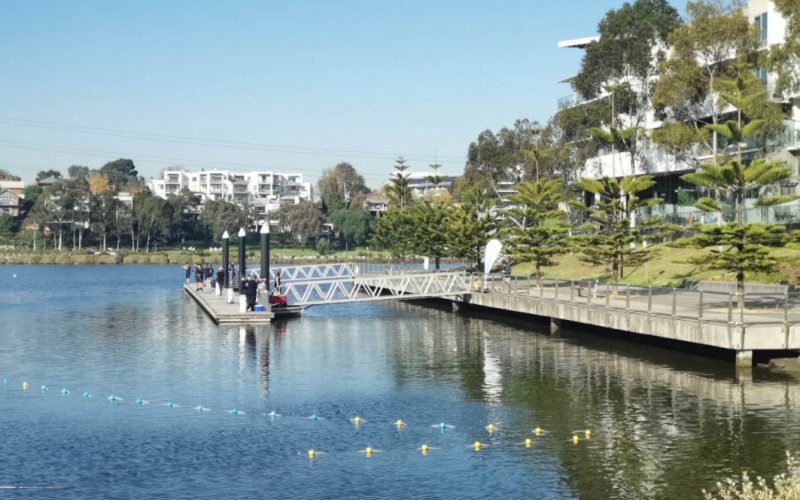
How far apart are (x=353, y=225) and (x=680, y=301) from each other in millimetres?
141799

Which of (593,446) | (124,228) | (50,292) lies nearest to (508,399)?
(593,446)

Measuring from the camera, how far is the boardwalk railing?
34.8 meters

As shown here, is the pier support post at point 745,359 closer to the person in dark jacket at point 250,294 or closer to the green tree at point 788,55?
the green tree at point 788,55

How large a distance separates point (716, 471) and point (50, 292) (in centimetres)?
7722

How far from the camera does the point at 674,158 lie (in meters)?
77.7

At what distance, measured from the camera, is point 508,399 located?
107 feet

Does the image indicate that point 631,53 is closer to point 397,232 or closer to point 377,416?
point 397,232

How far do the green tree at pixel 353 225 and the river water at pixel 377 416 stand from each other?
127 m

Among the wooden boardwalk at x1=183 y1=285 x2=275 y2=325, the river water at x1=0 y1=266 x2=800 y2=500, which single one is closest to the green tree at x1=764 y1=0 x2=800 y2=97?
the river water at x1=0 y1=266 x2=800 y2=500

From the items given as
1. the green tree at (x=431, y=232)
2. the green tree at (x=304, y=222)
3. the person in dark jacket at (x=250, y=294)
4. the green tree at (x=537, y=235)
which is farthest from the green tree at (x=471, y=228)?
the green tree at (x=304, y=222)

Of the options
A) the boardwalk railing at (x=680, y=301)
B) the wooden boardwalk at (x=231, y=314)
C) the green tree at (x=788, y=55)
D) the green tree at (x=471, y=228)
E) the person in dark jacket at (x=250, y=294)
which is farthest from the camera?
the green tree at (x=471, y=228)

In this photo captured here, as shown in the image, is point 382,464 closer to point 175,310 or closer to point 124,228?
point 175,310

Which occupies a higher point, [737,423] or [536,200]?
[536,200]

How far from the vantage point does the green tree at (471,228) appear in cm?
7212
